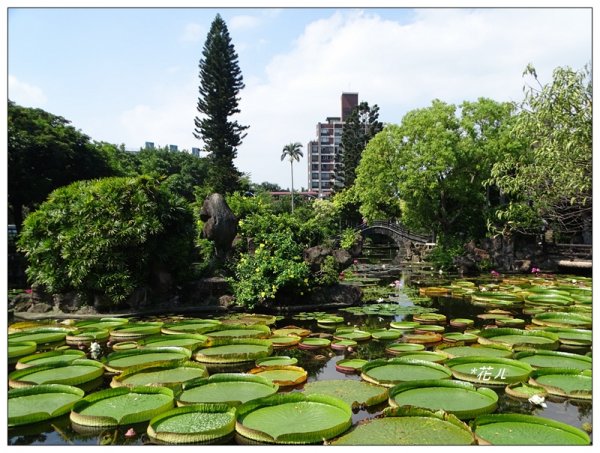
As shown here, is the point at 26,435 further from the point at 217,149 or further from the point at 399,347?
the point at 217,149

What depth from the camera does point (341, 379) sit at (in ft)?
18.2

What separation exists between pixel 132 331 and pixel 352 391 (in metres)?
4.26

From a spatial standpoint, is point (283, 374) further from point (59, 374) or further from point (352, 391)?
point (59, 374)

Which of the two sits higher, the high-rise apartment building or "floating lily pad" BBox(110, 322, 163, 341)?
the high-rise apartment building

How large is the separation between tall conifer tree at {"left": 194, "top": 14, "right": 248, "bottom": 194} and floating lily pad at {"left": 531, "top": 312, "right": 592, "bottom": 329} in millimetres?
25916

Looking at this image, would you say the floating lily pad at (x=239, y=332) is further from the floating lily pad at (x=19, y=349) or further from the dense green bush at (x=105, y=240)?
the dense green bush at (x=105, y=240)

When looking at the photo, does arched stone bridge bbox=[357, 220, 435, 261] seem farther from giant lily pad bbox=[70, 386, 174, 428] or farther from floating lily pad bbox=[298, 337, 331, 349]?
giant lily pad bbox=[70, 386, 174, 428]

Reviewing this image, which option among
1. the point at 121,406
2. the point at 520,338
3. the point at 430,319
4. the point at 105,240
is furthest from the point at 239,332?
the point at 520,338

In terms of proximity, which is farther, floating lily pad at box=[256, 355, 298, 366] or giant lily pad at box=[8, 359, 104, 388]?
floating lily pad at box=[256, 355, 298, 366]

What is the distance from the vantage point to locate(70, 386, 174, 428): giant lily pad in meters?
4.11

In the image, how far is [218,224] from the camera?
11688 mm

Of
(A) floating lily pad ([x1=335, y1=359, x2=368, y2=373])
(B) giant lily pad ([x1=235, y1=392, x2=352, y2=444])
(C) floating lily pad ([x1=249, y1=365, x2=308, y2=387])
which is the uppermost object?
(B) giant lily pad ([x1=235, y1=392, x2=352, y2=444])

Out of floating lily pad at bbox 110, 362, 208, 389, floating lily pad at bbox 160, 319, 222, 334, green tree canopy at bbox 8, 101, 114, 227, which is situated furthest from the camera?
green tree canopy at bbox 8, 101, 114, 227

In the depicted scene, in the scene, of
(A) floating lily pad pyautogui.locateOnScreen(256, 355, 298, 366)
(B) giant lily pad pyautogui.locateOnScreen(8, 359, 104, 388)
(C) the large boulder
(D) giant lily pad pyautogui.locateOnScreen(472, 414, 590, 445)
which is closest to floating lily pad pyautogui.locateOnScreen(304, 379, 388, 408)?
(A) floating lily pad pyautogui.locateOnScreen(256, 355, 298, 366)
